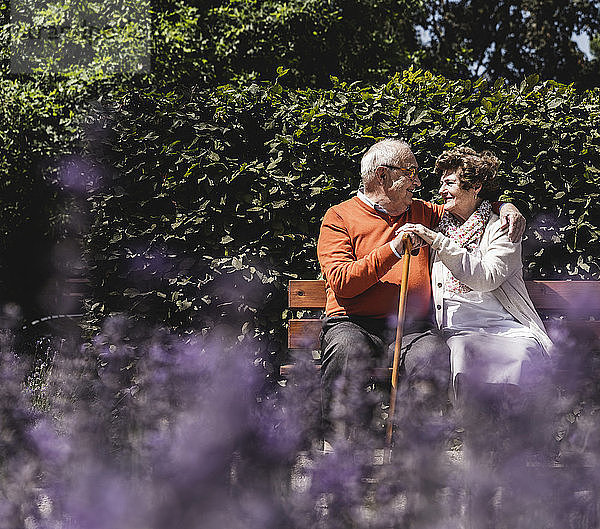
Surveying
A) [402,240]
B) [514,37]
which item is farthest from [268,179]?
[514,37]

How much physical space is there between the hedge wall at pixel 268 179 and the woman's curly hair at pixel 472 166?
708 millimetres

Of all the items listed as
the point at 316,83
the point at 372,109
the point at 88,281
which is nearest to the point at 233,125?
the point at 372,109

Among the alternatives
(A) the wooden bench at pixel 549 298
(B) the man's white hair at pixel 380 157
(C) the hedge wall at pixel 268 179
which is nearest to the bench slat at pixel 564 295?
(A) the wooden bench at pixel 549 298

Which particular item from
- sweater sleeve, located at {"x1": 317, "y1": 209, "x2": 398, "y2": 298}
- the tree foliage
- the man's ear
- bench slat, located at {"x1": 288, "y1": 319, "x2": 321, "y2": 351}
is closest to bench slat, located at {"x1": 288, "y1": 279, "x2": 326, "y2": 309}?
bench slat, located at {"x1": 288, "y1": 319, "x2": 321, "y2": 351}

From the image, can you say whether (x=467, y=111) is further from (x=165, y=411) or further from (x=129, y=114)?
(x=165, y=411)

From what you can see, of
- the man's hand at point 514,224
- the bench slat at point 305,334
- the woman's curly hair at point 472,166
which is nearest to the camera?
the man's hand at point 514,224

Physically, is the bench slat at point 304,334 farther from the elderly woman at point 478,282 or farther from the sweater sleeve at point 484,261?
the sweater sleeve at point 484,261

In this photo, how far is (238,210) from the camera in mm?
4449

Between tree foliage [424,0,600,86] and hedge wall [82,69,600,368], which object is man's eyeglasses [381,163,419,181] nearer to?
hedge wall [82,69,600,368]

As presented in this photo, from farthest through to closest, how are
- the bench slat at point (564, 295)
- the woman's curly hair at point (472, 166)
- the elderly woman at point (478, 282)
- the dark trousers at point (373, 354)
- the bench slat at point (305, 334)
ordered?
the bench slat at point (564, 295), the bench slat at point (305, 334), the woman's curly hair at point (472, 166), the elderly woman at point (478, 282), the dark trousers at point (373, 354)

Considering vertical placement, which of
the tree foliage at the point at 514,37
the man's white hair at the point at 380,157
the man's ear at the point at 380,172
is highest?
the tree foliage at the point at 514,37

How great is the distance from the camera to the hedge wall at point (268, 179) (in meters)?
4.34

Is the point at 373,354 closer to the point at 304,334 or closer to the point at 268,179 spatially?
the point at 304,334

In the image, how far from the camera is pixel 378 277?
3.26m
